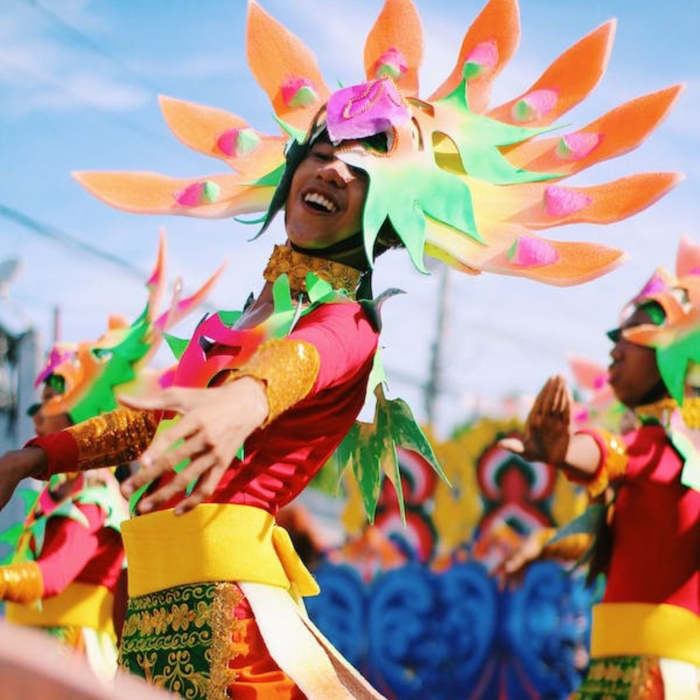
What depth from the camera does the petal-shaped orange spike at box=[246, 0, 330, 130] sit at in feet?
9.37

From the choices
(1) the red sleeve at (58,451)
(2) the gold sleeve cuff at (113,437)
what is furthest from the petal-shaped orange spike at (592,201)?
(1) the red sleeve at (58,451)

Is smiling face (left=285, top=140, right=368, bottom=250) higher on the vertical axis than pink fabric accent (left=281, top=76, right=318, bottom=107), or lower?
lower

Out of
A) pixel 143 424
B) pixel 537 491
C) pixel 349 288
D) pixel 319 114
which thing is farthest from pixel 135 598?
pixel 537 491

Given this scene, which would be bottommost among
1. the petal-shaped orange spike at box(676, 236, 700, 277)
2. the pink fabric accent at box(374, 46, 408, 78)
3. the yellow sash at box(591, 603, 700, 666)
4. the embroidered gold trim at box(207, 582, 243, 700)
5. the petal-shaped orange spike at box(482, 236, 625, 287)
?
the embroidered gold trim at box(207, 582, 243, 700)

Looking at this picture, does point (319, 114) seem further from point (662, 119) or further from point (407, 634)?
point (407, 634)

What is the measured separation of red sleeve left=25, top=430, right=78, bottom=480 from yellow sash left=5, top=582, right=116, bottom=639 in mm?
2141

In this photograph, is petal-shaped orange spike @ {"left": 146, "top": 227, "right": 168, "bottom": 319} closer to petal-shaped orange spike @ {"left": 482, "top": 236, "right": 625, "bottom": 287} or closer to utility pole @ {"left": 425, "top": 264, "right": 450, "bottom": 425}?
petal-shaped orange spike @ {"left": 482, "top": 236, "right": 625, "bottom": 287}

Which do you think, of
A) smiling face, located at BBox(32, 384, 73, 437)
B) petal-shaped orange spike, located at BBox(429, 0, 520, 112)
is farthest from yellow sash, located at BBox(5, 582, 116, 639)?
petal-shaped orange spike, located at BBox(429, 0, 520, 112)

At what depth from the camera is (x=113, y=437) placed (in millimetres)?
2492

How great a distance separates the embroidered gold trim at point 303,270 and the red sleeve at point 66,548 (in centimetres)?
203

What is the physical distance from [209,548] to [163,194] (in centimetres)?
89

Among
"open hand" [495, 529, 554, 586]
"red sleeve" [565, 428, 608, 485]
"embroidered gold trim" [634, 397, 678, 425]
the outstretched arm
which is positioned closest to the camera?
the outstretched arm

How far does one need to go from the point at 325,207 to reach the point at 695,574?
6.25 feet

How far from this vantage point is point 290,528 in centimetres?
932
